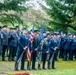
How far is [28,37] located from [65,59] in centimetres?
871

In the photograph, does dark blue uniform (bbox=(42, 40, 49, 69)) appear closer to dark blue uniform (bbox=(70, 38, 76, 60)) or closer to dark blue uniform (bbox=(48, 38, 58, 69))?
dark blue uniform (bbox=(48, 38, 58, 69))

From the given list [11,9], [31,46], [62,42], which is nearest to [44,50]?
[31,46]

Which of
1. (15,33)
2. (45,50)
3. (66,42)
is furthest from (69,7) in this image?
(45,50)

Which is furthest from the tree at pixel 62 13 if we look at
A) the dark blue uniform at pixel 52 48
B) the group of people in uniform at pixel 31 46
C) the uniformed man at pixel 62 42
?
the dark blue uniform at pixel 52 48

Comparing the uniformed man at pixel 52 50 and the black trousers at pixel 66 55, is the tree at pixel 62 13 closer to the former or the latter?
the black trousers at pixel 66 55

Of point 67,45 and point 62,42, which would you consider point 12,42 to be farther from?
point 67,45

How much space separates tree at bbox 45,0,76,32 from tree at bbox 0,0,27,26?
367 cm

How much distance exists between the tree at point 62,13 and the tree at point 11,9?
3671 millimetres

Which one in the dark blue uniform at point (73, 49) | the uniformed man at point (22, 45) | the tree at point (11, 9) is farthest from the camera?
the tree at point (11, 9)

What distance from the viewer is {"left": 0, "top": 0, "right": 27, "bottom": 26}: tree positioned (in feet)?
89.3

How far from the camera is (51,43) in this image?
20.0 m

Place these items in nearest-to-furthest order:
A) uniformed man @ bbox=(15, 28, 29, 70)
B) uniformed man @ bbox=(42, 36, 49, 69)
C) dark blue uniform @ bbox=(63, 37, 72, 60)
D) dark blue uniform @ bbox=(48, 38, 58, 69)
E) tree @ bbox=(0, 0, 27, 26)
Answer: uniformed man @ bbox=(15, 28, 29, 70), uniformed man @ bbox=(42, 36, 49, 69), dark blue uniform @ bbox=(48, 38, 58, 69), dark blue uniform @ bbox=(63, 37, 72, 60), tree @ bbox=(0, 0, 27, 26)

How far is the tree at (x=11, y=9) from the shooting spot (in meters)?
27.2

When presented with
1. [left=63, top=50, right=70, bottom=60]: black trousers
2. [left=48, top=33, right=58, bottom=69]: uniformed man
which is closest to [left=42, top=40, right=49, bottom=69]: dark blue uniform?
[left=48, top=33, right=58, bottom=69]: uniformed man
